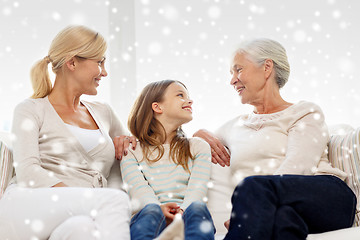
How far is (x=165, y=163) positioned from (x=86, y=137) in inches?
12.2

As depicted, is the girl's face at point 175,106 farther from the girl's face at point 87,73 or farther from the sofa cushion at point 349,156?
the sofa cushion at point 349,156

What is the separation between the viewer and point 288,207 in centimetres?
115

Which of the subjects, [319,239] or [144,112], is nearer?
[319,239]

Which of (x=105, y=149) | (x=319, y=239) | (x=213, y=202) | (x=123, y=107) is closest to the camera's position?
(x=319, y=239)

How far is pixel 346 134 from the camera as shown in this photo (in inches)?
61.8

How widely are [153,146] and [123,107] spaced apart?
808 mm

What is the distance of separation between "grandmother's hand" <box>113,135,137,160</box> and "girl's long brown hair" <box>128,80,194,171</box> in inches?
1.4

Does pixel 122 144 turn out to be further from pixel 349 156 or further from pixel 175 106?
pixel 349 156

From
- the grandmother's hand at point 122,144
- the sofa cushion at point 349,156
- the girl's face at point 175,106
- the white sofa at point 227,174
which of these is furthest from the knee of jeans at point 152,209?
the sofa cushion at point 349,156

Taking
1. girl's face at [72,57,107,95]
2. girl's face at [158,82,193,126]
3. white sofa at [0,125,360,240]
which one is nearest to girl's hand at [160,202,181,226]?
white sofa at [0,125,360,240]

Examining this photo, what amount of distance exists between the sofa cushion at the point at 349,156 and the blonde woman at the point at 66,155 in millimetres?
799

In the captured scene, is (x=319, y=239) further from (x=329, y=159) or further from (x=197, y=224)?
(x=329, y=159)

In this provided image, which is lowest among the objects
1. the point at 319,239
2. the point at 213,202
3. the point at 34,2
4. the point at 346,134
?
the point at 213,202

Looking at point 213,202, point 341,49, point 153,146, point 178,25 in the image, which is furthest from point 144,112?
point 341,49
